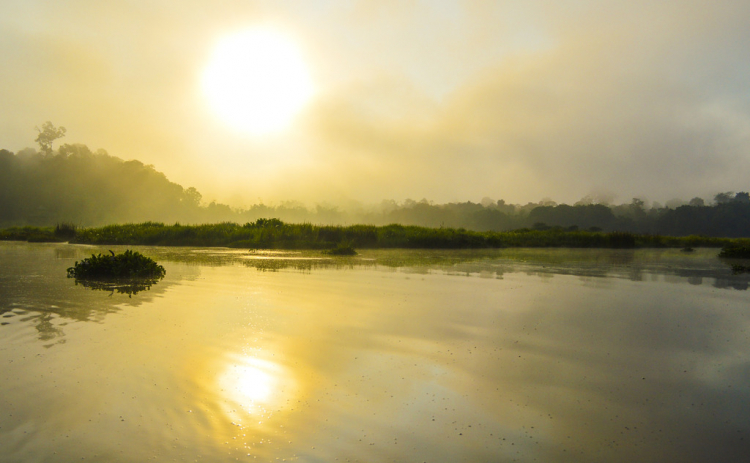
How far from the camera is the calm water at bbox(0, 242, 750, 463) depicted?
280cm

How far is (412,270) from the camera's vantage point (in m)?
12.4

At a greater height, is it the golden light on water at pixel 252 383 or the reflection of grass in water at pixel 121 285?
the reflection of grass in water at pixel 121 285

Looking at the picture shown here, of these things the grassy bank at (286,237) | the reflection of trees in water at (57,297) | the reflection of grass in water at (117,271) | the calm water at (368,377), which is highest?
the grassy bank at (286,237)

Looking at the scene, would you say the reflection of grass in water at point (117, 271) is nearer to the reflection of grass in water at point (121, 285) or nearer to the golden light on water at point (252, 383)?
the reflection of grass in water at point (121, 285)

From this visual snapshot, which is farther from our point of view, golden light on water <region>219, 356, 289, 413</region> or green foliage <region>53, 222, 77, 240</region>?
green foliage <region>53, 222, 77, 240</region>

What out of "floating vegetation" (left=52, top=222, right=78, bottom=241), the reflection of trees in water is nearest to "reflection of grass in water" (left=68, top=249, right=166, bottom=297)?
the reflection of trees in water

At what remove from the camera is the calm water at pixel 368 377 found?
280cm

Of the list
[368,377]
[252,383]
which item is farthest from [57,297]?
[368,377]

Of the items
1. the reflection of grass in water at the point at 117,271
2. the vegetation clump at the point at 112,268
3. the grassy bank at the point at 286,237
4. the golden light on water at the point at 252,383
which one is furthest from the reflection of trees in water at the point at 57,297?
the grassy bank at the point at 286,237

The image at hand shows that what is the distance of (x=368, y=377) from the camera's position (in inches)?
155

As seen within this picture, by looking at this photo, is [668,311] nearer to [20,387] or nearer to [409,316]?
[409,316]

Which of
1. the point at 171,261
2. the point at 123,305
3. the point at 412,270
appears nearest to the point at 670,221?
the point at 412,270

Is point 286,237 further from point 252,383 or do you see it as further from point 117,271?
point 252,383

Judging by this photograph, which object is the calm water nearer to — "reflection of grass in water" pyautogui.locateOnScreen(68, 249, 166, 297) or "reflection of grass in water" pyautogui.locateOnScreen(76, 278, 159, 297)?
"reflection of grass in water" pyautogui.locateOnScreen(76, 278, 159, 297)
